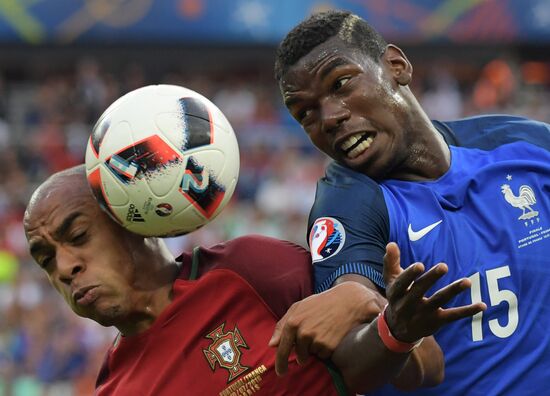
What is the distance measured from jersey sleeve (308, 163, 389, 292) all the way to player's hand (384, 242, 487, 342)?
0.46 metres

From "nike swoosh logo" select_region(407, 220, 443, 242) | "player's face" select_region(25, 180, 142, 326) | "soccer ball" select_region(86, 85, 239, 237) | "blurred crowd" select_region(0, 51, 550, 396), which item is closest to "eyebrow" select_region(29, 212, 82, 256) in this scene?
"player's face" select_region(25, 180, 142, 326)

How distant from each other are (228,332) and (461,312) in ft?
3.83

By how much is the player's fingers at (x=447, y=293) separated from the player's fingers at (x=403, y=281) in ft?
0.26

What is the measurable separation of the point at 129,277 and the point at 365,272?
964 millimetres

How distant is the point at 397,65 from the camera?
4.22m

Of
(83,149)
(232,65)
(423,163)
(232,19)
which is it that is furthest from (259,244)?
(232,65)

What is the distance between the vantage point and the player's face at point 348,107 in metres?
3.89

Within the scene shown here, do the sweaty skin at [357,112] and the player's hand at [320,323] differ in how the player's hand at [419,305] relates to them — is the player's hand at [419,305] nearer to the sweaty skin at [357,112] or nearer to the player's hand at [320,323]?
the player's hand at [320,323]

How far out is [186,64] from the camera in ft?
66.7

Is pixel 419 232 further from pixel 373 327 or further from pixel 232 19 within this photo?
pixel 232 19

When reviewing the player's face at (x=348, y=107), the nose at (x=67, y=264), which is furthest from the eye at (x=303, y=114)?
the nose at (x=67, y=264)

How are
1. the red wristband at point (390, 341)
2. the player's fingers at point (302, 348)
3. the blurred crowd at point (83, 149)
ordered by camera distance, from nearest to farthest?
the red wristband at point (390, 341), the player's fingers at point (302, 348), the blurred crowd at point (83, 149)

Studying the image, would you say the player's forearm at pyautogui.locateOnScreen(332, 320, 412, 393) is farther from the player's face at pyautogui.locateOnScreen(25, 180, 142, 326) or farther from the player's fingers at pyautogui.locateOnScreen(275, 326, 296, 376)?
the player's face at pyautogui.locateOnScreen(25, 180, 142, 326)

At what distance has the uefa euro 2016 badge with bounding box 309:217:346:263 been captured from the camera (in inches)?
142
